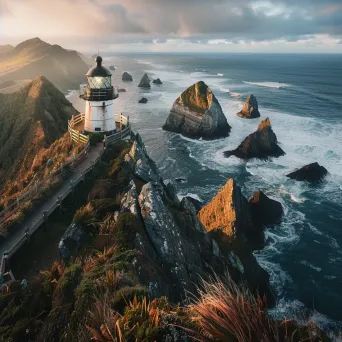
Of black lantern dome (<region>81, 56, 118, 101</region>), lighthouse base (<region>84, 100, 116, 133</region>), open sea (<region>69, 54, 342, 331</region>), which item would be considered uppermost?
black lantern dome (<region>81, 56, 118, 101</region>)

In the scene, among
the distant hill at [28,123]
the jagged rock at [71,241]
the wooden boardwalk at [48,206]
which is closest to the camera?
the jagged rock at [71,241]

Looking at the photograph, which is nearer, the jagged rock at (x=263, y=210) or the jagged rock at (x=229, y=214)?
the jagged rock at (x=229, y=214)

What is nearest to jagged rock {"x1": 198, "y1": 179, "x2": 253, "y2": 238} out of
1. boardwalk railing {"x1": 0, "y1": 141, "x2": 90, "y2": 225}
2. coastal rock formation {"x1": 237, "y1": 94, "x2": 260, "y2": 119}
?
boardwalk railing {"x1": 0, "y1": 141, "x2": 90, "y2": 225}

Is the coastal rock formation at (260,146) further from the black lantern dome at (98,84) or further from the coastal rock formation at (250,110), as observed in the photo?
the black lantern dome at (98,84)

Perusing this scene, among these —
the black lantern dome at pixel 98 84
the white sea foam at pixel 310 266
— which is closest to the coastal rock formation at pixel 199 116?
the black lantern dome at pixel 98 84

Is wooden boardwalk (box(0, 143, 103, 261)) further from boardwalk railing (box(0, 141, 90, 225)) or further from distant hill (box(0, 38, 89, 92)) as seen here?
distant hill (box(0, 38, 89, 92))

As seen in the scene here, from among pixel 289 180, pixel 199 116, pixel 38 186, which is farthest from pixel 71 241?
pixel 199 116
